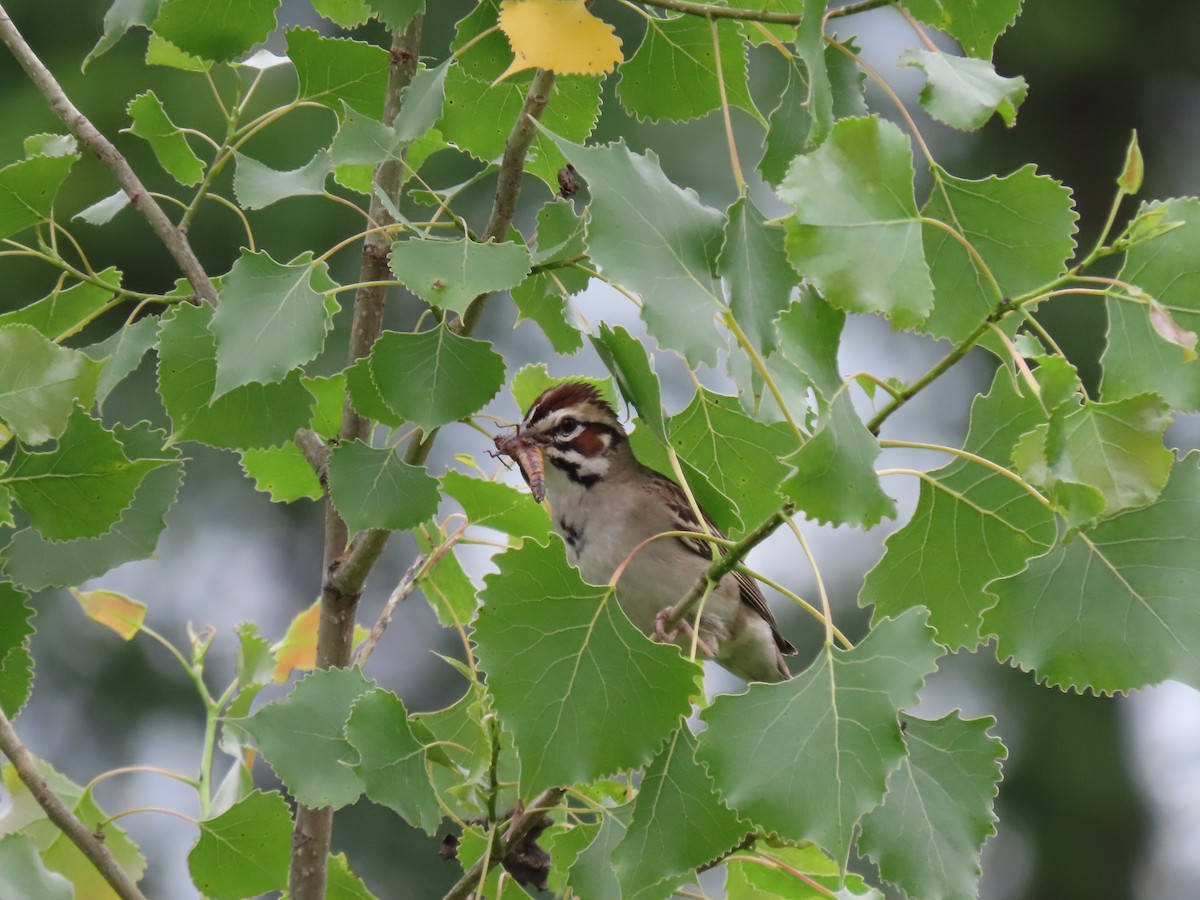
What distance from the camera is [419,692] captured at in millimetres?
6047

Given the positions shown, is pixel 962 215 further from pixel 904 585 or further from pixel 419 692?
pixel 419 692

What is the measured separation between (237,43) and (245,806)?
0.94m

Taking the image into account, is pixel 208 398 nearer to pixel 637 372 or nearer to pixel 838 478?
pixel 637 372

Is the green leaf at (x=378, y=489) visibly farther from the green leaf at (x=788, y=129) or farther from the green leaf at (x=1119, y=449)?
the green leaf at (x=1119, y=449)

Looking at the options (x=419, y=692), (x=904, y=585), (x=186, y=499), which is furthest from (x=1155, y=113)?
(x=904, y=585)

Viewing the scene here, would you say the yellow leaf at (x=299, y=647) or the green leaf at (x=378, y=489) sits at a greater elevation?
the green leaf at (x=378, y=489)

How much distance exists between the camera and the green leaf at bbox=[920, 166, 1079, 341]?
149 cm

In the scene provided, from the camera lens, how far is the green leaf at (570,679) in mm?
1384

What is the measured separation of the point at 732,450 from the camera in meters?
1.89

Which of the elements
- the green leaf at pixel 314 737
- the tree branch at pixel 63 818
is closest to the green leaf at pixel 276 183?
the green leaf at pixel 314 737

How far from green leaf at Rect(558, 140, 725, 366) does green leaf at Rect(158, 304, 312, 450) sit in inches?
19.6

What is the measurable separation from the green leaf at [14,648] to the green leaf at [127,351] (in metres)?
0.25

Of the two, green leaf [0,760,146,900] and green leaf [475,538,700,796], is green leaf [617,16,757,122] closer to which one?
green leaf [475,538,700,796]

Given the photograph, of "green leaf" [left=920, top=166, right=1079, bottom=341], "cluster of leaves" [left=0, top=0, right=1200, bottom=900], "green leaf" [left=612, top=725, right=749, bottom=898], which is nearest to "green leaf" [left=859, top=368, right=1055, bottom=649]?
"cluster of leaves" [left=0, top=0, right=1200, bottom=900]
